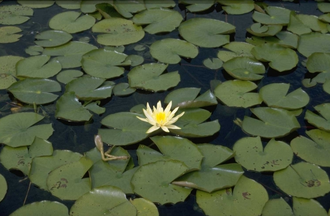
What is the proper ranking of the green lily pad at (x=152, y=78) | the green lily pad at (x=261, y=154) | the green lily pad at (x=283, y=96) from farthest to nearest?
the green lily pad at (x=152, y=78) < the green lily pad at (x=283, y=96) < the green lily pad at (x=261, y=154)

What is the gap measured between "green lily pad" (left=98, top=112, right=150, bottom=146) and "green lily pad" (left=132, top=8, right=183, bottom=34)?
1303 mm

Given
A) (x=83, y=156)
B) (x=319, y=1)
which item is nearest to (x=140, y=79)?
(x=83, y=156)

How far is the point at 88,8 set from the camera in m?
4.19

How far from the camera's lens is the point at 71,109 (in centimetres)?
295

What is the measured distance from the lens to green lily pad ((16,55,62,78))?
3.32 m

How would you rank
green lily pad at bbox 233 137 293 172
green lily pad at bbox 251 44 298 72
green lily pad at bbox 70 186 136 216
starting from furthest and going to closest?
green lily pad at bbox 251 44 298 72 → green lily pad at bbox 233 137 293 172 → green lily pad at bbox 70 186 136 216

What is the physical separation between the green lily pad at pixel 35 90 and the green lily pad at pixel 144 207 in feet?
4.14

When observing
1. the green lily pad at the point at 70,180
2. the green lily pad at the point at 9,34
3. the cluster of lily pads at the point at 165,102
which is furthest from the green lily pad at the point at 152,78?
the green lily pad at the point at 9,34

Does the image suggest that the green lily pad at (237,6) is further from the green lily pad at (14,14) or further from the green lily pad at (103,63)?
the green lily pad at (14,14)

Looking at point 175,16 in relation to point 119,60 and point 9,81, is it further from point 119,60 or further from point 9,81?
point 9,81

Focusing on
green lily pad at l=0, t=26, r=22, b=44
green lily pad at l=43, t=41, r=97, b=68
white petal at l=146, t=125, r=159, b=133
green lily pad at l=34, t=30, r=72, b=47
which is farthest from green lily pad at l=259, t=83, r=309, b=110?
green lily pad at l=0, t=26, r=22, b=44

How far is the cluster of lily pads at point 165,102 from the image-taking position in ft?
7.79

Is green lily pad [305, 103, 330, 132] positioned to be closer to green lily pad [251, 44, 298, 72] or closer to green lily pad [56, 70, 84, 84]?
green lily pad [251, 44, 298, 72]

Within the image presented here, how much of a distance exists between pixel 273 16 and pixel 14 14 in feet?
9.20
